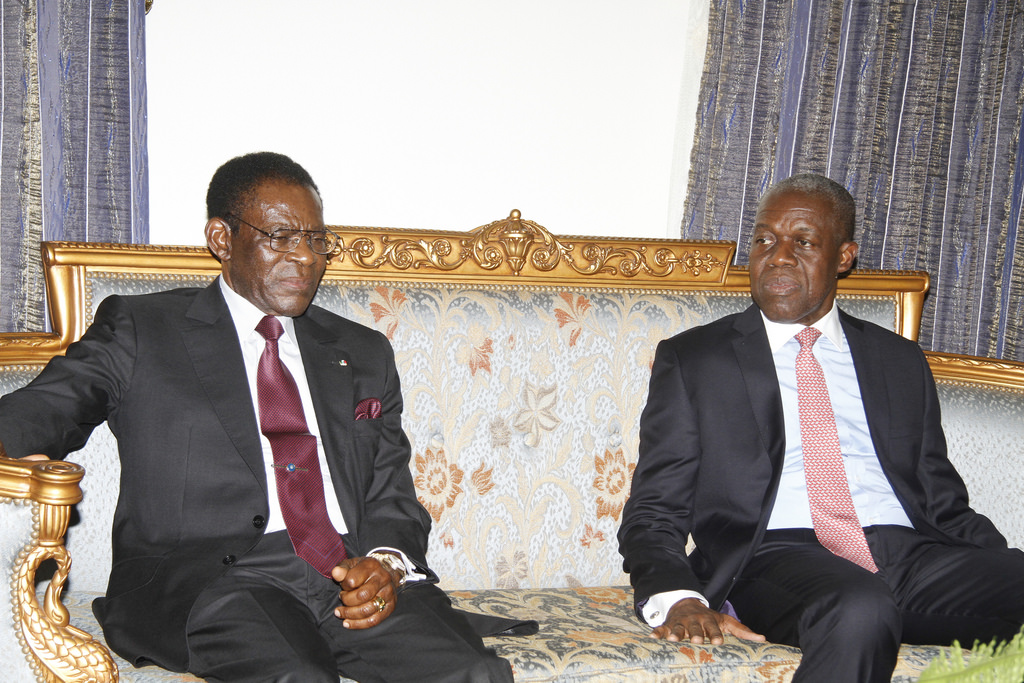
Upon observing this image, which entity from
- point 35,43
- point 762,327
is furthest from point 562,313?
point 35,43

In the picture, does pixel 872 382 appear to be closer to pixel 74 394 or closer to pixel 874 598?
pixel 874 598

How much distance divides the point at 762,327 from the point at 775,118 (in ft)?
3.77

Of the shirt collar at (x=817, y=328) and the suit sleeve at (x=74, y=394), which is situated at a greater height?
the shirt collar at (x=817, y=328)

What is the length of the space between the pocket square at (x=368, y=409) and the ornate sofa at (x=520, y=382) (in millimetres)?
216

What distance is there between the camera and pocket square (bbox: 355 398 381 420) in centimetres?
261

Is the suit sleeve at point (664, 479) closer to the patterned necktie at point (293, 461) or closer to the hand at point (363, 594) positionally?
the hand at point (363, 594)

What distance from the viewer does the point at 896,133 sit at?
3.77 meters

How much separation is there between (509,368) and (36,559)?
1464 mm

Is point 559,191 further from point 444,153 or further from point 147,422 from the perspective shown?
point 147,422

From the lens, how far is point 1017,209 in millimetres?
4039

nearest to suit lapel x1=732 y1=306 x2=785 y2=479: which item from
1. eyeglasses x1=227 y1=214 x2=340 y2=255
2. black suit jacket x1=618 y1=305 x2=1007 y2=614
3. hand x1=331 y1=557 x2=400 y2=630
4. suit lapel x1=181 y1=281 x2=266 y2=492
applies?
black suit jacket x1=618 y1=305 x2=1007 y2=614

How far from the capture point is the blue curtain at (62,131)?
9.59 ft

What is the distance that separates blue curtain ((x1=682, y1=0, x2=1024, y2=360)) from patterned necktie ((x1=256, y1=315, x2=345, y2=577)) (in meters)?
1.80

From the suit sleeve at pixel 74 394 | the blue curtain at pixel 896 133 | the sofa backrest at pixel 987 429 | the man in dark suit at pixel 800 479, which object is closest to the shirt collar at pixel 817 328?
the man in dark suit at pixel 800 479
